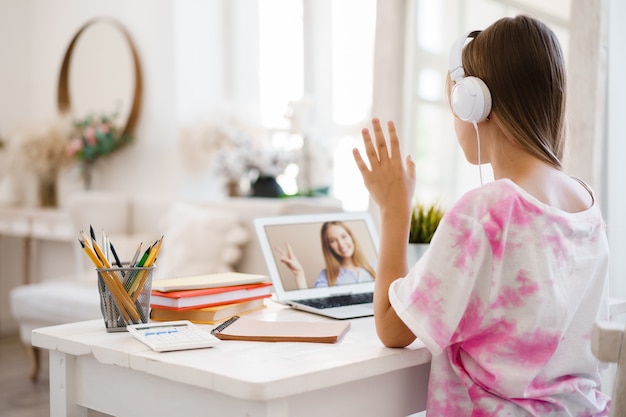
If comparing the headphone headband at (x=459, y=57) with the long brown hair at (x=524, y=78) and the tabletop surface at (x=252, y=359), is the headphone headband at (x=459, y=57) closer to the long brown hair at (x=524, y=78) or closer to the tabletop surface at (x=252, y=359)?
the long brown hair at (x=524, y=78)

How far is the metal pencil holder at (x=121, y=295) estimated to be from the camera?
134cm

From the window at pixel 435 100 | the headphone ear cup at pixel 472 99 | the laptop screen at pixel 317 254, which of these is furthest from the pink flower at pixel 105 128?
the headphone ear cup at pixel 472 99

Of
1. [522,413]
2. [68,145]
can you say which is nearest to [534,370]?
[522,413]

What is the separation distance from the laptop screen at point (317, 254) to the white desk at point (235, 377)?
31cm

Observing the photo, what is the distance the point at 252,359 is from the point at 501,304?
1.25 feet

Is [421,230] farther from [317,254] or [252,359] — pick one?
[252,359]

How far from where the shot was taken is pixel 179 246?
3.27 m

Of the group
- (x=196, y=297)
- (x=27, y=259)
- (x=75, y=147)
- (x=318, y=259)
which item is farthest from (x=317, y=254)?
(x=27, y=259)

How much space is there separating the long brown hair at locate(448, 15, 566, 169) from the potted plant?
20.5 inches

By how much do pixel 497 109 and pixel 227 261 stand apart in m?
2.06

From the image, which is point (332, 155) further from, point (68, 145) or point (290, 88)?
point (68, 145)

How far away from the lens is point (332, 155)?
3.77 m

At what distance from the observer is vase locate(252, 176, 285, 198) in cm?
369

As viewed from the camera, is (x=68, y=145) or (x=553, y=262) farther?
(x=68, y=145)
